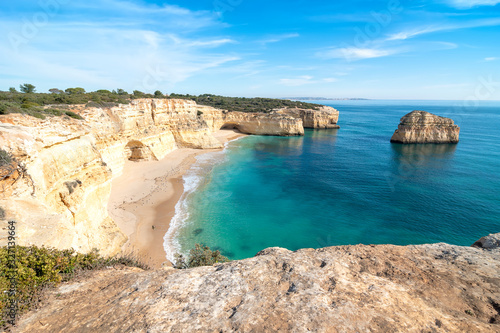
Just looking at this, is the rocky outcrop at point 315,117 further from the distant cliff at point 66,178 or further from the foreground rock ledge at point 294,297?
the foreground rock ledge at point 294,297

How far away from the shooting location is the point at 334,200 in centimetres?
2234

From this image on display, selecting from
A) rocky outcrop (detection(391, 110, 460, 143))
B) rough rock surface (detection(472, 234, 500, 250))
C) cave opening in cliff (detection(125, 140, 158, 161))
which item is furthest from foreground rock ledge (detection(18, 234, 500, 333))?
rocky outcrop (detection(391, 110, 460, 143))

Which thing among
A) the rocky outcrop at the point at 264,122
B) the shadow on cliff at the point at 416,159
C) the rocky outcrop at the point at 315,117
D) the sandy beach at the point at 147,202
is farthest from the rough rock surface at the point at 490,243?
the rocky outcrop at the point at 315,117

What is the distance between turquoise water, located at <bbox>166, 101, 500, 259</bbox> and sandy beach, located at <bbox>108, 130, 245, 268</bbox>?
1024 millimetres

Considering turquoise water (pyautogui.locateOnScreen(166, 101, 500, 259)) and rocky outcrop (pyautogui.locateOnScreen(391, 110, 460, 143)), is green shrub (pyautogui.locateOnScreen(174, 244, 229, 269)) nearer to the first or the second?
turquoise water (pyautogui.locateOnScreen(166, 101, 500, 259))

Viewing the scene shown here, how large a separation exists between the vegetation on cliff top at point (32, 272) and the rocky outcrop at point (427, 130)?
58.7 m

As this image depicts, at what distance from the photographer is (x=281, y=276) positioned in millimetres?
5863

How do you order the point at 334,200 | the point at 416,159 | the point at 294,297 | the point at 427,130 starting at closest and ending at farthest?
the point at 294,297 → the point at 334,200 → the point at 416,159 → the point at 427,130

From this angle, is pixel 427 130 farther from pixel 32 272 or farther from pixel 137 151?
pixel 32 272

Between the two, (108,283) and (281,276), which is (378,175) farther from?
(108,283)

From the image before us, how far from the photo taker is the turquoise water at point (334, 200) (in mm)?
16656

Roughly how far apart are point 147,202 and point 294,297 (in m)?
18.7

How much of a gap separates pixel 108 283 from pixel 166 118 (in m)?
33.0

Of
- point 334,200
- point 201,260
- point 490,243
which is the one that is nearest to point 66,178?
point 201,260
